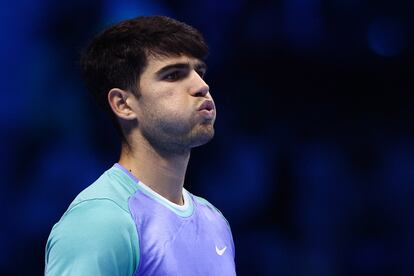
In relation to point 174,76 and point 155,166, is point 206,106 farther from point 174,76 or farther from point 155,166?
point 155,166

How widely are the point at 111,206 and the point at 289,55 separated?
10.1 ft

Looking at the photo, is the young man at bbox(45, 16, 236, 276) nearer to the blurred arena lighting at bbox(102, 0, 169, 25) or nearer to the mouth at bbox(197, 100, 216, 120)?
the mouth at bbox(197, 100, 216, 120)

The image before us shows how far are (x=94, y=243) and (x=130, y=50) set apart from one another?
2.07 feet

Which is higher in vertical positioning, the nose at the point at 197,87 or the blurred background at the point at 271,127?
the nose at the point at 197,87

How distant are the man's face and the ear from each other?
31 mm

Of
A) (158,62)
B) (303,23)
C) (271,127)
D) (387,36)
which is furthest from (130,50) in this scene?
(387,36)

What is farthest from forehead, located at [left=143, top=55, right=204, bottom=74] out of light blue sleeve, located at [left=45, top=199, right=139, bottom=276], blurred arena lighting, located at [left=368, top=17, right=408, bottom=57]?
blurred arena lighting, located at [left=368, top=17, right=408, bottom=57]

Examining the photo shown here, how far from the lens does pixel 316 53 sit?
14.8ft

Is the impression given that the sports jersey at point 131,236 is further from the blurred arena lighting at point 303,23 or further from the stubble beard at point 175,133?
the blurred arena lighting at point 303,23

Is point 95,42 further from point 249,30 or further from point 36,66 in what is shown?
point 249,30

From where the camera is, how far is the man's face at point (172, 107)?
1802mm

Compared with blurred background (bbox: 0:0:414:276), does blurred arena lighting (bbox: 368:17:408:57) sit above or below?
above

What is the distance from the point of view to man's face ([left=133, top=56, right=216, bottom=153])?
5.91ft

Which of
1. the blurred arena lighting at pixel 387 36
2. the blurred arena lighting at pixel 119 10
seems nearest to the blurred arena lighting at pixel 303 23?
the blurred arena lighting at pixel 387 36
